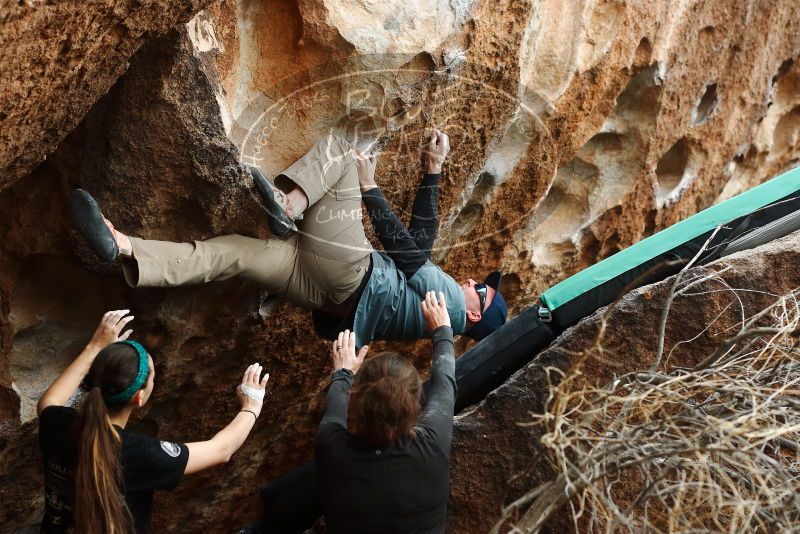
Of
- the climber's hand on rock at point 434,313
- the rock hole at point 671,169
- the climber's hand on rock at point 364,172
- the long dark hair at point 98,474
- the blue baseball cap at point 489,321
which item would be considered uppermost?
the rock hole at point 671,169

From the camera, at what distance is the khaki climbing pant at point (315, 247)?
278 centimetres

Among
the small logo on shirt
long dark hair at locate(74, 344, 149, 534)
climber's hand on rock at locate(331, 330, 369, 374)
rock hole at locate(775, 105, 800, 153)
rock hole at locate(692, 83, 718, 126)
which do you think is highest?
rock hole at locate(775, 105, 800, 153)

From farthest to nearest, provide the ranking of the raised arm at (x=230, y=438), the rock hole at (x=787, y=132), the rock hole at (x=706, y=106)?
the rock hole at (x=787, y=132)
the rock hole at (x=706, y=106)
the raised arm at (x=230, y=438)

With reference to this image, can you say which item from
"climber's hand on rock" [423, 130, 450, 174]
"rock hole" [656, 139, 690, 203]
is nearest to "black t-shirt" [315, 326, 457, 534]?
"climber's hand on rock" [423, 130, 450, 174]

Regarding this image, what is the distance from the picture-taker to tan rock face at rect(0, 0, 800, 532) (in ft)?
8.74

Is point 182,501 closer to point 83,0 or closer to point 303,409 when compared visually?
point 303,409

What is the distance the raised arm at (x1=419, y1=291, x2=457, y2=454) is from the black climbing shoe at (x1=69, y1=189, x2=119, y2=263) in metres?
0.92

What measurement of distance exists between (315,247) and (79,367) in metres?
0.81

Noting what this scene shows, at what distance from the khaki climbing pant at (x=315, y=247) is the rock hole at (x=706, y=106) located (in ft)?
→ 7.57

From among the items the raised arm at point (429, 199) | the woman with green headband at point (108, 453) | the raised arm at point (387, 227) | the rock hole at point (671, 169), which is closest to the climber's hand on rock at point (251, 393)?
the woman with green headband at point (108, 453)

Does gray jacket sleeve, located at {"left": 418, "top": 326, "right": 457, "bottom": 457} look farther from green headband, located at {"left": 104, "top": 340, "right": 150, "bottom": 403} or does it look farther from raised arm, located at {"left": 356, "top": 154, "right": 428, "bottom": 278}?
green headband, located at {"left": 104, "top": 340, "right": 150, "bottom": 403}

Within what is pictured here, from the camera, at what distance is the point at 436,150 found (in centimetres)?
316

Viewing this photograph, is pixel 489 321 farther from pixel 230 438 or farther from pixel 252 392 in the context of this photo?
pixel 230 438

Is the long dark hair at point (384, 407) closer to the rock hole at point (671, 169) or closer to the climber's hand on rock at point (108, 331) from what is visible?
the climber's hand on rock at point (108, 331)
